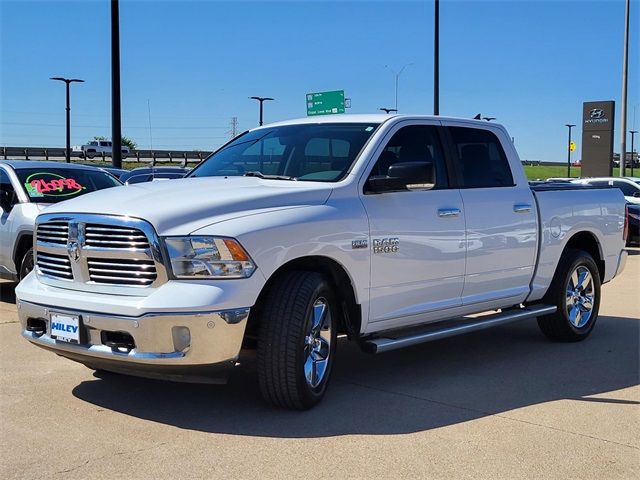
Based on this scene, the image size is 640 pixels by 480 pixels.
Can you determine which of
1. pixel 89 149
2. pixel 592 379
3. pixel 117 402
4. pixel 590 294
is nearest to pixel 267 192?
Result: pixel 117 402

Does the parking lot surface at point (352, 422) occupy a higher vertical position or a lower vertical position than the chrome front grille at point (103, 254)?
lower

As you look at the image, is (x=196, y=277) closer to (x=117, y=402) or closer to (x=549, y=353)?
(x=117, y=402)

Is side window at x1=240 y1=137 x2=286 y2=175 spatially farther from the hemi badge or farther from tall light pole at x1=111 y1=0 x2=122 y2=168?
tall light pole at x1=111 y1=0 x2=122 y2=168

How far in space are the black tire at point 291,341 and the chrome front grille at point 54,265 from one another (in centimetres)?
131

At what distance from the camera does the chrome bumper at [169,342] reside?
435cm

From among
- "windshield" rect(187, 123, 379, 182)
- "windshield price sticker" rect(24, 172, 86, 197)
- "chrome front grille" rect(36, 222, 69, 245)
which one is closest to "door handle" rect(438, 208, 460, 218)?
"windshield" rect(187, 123, 379, 182)

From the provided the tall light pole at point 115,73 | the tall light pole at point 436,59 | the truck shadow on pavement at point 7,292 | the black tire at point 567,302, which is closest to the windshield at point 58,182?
the truck shadow on pavement at point 7,292

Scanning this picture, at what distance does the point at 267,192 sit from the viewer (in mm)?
4980

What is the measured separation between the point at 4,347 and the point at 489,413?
170 inches

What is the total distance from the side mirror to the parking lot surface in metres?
1.49

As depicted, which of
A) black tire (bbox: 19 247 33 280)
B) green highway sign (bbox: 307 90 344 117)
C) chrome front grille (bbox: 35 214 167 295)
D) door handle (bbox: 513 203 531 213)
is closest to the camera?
chrome front grille (bbox: 35 214 167 295)

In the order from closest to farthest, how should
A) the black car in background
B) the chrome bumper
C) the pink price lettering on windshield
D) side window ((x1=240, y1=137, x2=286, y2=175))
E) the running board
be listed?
the chrome bumper, the running board, side window ((x1=240, y1=137, x2=286, y2=175)), the pink price lettering on windshield, the black car in background

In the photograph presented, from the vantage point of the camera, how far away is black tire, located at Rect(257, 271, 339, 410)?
4.64 meters

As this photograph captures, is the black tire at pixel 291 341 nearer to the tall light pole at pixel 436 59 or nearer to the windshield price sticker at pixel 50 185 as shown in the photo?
the windshield price sticker at pixel 50 185
